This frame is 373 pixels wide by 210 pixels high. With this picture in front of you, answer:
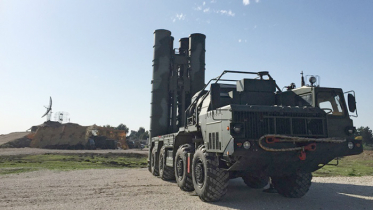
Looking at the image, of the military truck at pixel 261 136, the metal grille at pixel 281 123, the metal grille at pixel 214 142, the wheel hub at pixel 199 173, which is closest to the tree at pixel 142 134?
the military truck at pixel 261 136

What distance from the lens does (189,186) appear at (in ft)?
25.3

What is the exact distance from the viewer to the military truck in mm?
5688

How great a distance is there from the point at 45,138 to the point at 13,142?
873 centimetres

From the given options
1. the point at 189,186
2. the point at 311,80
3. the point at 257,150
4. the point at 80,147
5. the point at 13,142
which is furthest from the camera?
the point at 13,142

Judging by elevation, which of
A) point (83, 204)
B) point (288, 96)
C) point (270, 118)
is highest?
point (288, 96)

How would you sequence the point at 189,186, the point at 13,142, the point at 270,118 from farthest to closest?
the point at 13,142
the point at 189,186
the point at 270,118

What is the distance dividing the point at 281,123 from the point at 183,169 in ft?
11.0

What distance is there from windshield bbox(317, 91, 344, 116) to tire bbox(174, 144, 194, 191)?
3562 millimetres

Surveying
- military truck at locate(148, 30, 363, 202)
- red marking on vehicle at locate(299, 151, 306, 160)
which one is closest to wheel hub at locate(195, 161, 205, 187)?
military truck at locate(148, 30, 363, 202)

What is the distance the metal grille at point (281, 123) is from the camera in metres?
5.80

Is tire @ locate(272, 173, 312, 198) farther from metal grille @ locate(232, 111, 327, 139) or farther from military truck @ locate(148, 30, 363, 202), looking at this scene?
metal grille @ locate(232, 111, 327, 139)

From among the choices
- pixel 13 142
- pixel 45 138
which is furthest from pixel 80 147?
pixel 13 142

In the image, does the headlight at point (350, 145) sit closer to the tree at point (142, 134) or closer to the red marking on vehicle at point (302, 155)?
the red marking on vehicle at point (302, 155)

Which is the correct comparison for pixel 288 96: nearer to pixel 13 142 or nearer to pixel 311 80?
pixel 311 80
